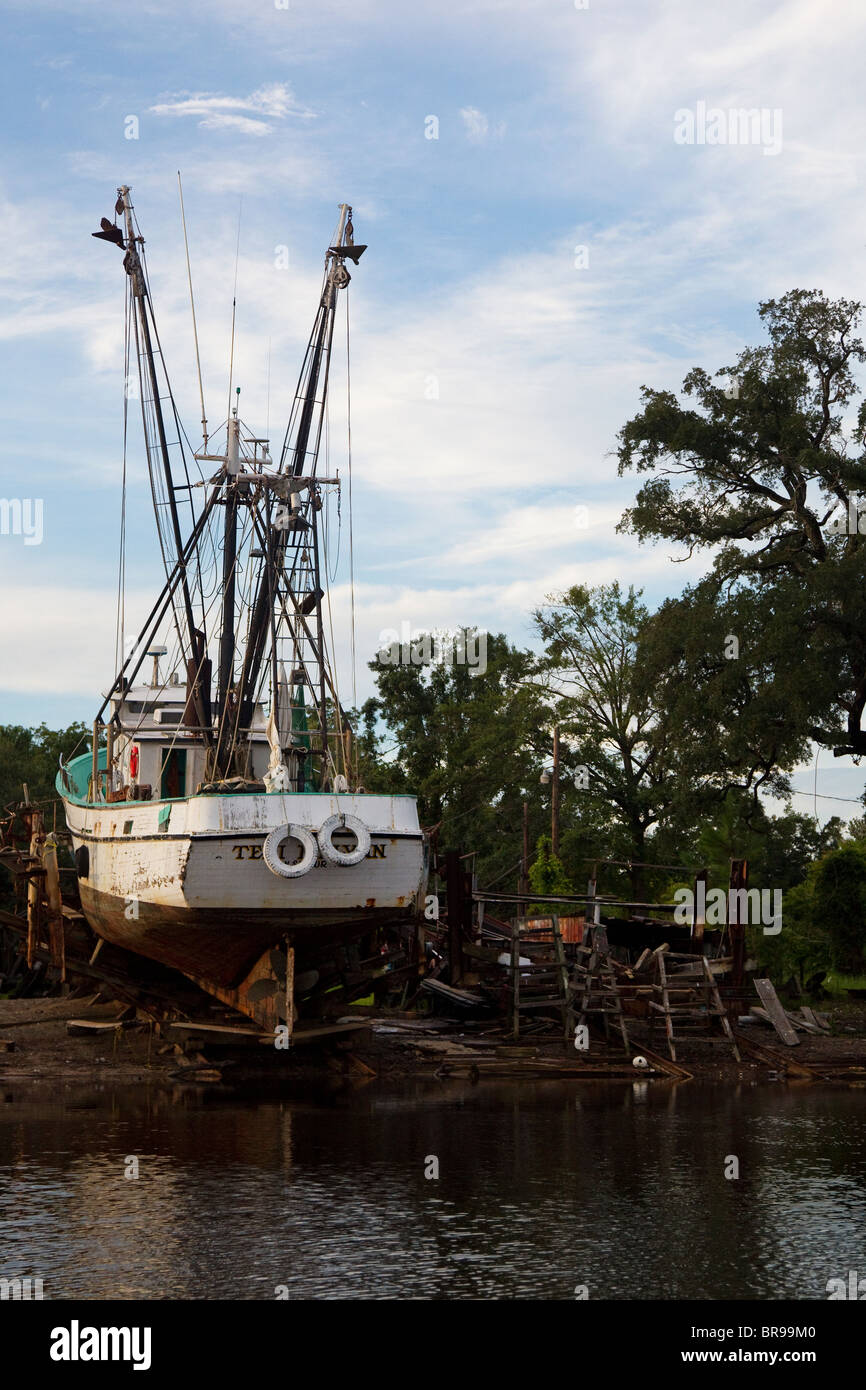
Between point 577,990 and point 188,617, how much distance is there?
1200 cm

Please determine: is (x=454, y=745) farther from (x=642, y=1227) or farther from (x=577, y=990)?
(x=642, y=1227)

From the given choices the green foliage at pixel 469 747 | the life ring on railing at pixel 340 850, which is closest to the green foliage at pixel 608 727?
the green foliage at pixel 469 747

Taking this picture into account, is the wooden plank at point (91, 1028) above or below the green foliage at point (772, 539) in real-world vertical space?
below

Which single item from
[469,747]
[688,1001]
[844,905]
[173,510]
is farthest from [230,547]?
[469,747]

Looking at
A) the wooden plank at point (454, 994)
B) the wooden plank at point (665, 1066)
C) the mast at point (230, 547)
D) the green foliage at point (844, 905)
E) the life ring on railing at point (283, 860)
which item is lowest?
the wooden plank at point (665, 1066)

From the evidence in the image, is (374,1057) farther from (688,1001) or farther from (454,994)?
(688,1001)

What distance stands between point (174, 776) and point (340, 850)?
24.5ft

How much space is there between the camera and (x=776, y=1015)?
3084 cm

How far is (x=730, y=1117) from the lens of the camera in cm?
2214

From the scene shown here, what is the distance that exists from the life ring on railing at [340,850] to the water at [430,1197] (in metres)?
3.95

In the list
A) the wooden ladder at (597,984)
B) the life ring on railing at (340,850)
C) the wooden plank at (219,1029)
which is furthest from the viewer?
the wooden ladder at (597,984)

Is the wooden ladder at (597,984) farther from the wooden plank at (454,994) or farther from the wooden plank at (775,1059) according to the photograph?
the wooden plank at (775,1059)

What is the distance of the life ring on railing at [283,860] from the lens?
958 inches

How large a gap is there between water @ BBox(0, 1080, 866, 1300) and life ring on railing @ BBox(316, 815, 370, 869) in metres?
3.95
